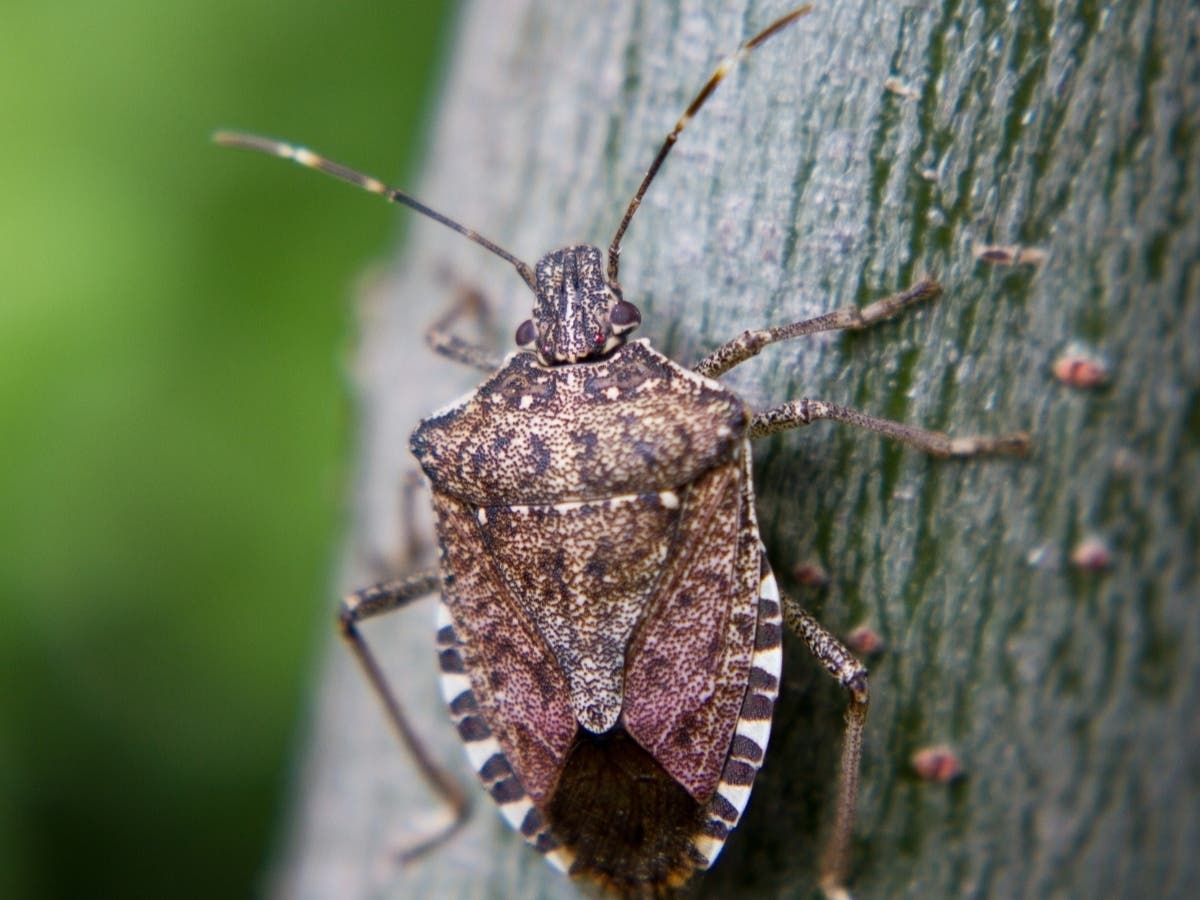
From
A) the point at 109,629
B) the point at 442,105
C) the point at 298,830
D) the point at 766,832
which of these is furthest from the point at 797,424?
the point at 109,629

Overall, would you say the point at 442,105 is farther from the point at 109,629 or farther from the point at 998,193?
the point at 109,629

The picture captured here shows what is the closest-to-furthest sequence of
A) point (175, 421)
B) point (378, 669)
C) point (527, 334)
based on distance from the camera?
point (527, 334) < point (378, 669) < point (175, 421)

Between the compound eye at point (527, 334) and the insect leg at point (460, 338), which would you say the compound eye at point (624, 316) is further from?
the insect leg at point (460, 338)

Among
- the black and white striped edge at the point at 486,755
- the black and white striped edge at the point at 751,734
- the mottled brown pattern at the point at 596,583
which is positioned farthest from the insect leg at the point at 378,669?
the black and white striped edge at the point at 751,734

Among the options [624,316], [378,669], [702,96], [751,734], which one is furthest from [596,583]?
[702,96]

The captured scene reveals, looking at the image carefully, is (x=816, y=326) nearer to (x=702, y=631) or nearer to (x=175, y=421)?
(x=702, y=631)

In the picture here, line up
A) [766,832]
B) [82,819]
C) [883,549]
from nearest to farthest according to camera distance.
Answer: [883,549], [766,832], [82,819]
